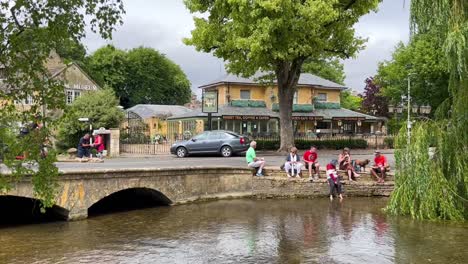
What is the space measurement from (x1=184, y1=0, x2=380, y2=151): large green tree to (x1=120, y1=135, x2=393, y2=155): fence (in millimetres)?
5493

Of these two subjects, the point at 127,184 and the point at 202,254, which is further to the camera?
the point at 127,184

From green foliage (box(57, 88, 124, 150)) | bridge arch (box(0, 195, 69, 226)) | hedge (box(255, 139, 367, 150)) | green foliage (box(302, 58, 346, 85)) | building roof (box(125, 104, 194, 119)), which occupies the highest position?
green foliage (box(302, 58, 346, 85))

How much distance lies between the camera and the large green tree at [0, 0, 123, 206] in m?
5.25

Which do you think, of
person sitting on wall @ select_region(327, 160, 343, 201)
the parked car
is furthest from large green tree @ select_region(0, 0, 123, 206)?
the parked car

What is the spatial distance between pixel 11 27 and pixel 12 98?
0.75 meters

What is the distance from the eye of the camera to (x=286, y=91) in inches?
1244

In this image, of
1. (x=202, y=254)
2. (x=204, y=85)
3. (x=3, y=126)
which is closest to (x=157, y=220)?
(x=202, y=254)

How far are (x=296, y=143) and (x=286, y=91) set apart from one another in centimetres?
778

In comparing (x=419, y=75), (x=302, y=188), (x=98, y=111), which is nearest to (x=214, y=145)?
(x=302, y=188)

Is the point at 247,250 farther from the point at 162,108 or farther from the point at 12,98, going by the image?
the point at 162,108

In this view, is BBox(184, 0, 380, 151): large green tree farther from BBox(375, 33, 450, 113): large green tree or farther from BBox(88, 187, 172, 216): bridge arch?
BBox(375, 33, 450, 113): large green tree

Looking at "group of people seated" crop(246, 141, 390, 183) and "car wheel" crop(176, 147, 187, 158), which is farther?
"car wheel" crop(176, 147, 187, 158)

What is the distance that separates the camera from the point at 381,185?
21109mm

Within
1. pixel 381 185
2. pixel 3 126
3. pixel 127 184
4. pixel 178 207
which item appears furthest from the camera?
pixel 381 185
